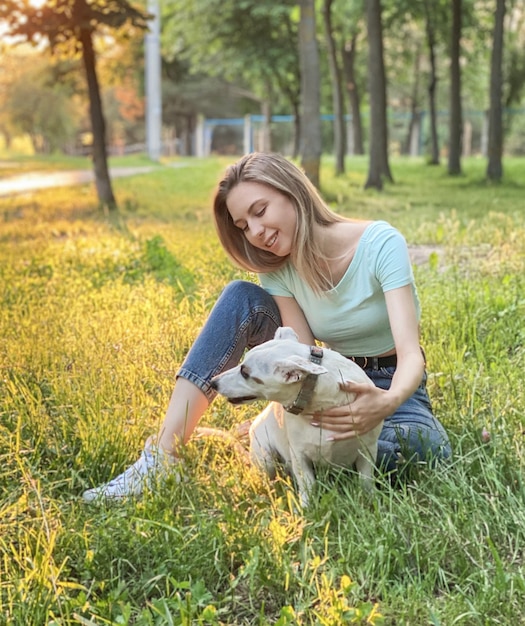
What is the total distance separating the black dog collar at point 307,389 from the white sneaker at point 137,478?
61cm

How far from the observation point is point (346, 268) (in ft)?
10.6

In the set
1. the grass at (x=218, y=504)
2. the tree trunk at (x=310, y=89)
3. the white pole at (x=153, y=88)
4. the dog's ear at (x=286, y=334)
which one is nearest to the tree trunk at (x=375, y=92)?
the tree trunk at (x=310, y=89)

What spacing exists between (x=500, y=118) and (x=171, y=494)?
46.8 ft

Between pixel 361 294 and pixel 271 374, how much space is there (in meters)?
0.72

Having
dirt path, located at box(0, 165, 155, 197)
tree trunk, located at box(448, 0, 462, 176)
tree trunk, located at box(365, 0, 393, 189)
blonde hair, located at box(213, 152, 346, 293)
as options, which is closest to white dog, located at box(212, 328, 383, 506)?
blonde hair, located at box(213, 152, 346, 293)

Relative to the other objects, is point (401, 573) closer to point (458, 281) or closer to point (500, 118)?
point (458, 281)

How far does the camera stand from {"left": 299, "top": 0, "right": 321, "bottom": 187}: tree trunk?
38.2 feet

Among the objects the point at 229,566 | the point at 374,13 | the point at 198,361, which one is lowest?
the point at 229,566

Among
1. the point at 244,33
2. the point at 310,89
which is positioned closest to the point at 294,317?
the point at 310,89

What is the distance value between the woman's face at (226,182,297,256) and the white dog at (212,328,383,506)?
45 centimetres

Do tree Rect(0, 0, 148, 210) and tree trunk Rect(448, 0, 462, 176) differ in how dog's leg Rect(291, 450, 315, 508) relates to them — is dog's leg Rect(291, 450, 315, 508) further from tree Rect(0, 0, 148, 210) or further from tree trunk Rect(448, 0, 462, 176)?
tree trunk Rect(448, 0, 462, 176)

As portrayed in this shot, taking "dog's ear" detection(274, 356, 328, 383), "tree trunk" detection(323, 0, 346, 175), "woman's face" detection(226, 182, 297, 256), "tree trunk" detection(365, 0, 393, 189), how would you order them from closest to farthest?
"dog's ear" detection(274, 356, 328, 383) < "woman's face" detection(226, 182, 297, 256) < "tree trunk" detection(365, 0, 393, 189) < "tree trunk" detection(323, 0, 346, 175)

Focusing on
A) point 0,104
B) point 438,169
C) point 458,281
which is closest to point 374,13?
point 438,169

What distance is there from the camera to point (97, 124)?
43.7 feet
